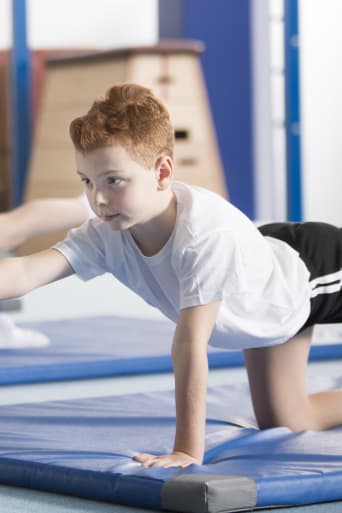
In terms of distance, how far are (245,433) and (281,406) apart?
12 centimetres

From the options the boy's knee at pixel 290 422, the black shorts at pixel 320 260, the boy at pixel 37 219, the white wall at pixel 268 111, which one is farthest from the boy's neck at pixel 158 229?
the white wall at pixel 268 111

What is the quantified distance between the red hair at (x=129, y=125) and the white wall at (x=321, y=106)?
184 inches

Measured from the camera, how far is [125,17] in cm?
669

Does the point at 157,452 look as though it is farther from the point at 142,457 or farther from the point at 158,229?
the point at 158,229

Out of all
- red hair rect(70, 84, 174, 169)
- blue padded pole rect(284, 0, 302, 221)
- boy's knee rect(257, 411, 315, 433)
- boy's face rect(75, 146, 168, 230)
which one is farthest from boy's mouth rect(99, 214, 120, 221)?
blue padded pole rect(284, 0, 302, 221)

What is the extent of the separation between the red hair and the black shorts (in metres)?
0.46

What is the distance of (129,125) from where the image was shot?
6.42ft

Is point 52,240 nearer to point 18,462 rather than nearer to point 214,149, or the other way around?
point 214,149

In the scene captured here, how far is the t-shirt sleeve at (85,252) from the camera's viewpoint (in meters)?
2.16

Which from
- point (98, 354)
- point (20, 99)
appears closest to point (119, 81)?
point (20, 99)

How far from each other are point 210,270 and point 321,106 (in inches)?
195

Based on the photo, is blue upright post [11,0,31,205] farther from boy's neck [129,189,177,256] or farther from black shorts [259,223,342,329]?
boy's neck [129,189,177,256]

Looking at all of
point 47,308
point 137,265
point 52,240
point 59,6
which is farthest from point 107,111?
point 59,6

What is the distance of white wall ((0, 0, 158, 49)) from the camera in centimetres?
650
